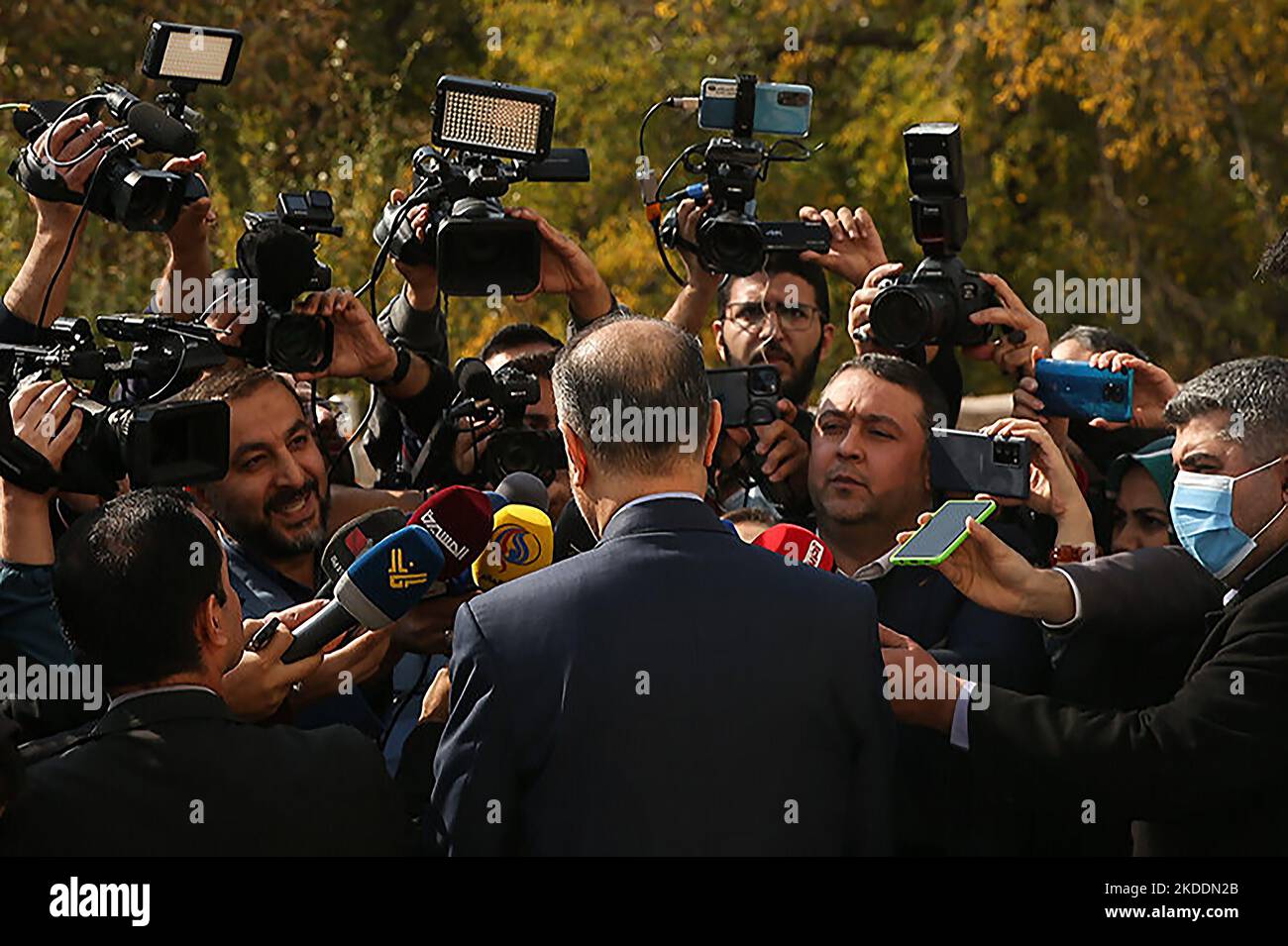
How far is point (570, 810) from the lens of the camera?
3.40m

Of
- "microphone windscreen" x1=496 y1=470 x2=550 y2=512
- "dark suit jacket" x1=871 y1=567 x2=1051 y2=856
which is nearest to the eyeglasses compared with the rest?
"dark suit jacket" x1=871 y1=567 x2=1051 y2=856

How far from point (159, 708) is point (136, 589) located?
225 millimetres

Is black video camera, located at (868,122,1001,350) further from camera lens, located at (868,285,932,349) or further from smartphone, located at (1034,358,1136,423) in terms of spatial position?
smartphone, located at (1034,358,1136,423)

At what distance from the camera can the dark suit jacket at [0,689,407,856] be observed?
11.2ft

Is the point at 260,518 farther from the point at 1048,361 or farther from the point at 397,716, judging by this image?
the point at 1048,361

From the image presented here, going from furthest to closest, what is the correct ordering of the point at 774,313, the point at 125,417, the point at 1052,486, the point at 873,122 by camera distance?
the point at 873,122, the point at 774,313, the point at 1052,486, the point at 125,417

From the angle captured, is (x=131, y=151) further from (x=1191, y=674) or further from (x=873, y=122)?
(x=873, y=122)

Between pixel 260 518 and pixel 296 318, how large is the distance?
0.48 metres

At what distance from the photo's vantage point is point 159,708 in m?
3.52

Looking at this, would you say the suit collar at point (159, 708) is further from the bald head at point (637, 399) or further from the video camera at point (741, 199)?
the video camera at point (741, 199)

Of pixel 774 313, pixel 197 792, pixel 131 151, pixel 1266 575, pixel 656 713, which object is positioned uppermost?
pixel 131 151

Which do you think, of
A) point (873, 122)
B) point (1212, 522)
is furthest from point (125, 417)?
point (873, 122)

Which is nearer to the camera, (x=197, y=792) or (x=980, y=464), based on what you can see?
(x=197, y=792)
